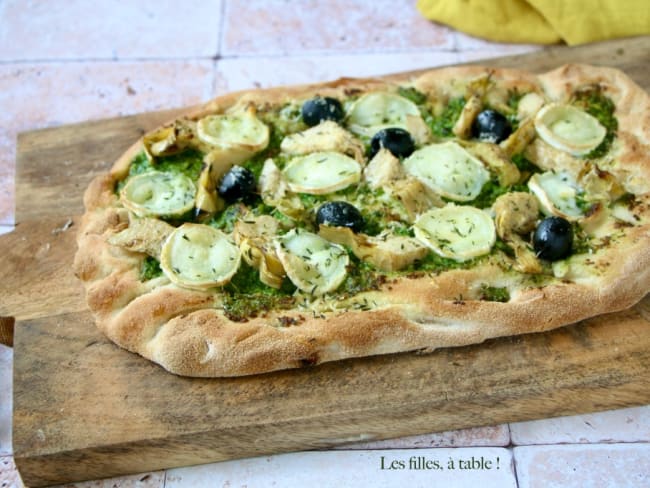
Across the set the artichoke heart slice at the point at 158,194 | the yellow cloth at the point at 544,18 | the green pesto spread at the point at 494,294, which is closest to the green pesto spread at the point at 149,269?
the artichoke heart slice at the point at 158,194

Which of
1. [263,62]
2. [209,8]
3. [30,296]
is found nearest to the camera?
[30,296]

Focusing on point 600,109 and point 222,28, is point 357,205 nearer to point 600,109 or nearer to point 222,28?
point 600,109

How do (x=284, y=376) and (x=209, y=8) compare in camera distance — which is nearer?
(x=284, y=376)

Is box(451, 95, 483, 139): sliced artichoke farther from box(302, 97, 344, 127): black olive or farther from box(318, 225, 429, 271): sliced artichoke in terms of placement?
box(318, 225, 429, 271): sliced artichoke

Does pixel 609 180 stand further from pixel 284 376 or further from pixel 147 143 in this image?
pixel 147 143

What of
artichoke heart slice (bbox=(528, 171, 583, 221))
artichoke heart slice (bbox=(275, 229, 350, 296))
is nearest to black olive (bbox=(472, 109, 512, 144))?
artichoke heart slice (bbox=(528, 171, 583, 221))

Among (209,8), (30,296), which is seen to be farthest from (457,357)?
(209,8)
